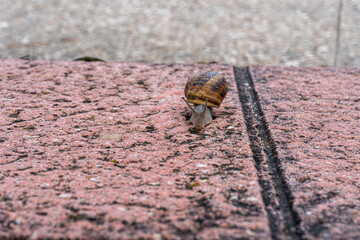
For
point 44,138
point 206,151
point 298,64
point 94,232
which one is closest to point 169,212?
point 94,232

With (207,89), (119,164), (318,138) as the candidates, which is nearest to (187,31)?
(207,89)

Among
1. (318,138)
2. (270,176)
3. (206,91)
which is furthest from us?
(206,91)

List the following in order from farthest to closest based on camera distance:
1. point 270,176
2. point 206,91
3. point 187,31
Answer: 1. point 187,31
2. point 206,91
3. point 270,176

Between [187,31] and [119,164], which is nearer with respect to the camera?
[119,164]

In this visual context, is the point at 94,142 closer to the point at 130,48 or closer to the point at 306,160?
the point at 306,160

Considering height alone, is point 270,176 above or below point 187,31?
below

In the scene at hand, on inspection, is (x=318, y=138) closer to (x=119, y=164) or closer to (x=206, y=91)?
(x=206, y=91)

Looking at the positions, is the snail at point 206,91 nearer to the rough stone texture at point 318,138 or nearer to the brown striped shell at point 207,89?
the brown striped shell at point 207,89
